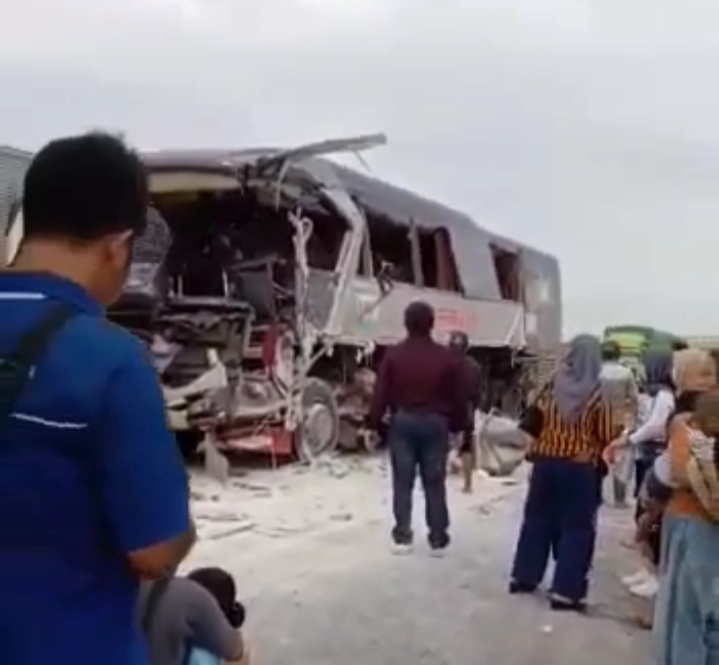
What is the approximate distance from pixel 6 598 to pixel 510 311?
19.7 meters

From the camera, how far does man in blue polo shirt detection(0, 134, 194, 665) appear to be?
206 cm

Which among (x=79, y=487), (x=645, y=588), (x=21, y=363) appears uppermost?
(x=21, y=363)

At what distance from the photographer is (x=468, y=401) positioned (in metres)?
9.22

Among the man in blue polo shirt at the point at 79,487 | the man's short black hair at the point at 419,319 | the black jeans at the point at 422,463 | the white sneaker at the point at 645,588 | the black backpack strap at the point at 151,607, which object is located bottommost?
the white sneaker at the point at 645,588

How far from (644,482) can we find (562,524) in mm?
669

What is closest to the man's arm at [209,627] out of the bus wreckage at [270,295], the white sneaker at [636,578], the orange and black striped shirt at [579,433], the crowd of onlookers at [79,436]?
the crowd of onlookers at [79,436]

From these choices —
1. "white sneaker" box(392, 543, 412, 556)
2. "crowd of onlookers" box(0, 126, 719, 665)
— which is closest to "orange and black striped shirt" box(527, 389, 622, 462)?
"white sneaker" box(392, 543, 412, 556)

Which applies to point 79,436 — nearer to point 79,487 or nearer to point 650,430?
point 79,487

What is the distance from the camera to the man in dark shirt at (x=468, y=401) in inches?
361

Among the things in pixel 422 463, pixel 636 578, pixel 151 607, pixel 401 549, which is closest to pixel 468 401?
pixel 422 463

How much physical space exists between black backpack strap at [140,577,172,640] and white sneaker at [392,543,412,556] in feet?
19.4

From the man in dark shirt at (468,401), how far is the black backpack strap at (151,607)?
5.96m

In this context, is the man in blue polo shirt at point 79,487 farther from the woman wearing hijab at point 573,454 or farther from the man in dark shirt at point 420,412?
the man in dark shirt at point 420,412

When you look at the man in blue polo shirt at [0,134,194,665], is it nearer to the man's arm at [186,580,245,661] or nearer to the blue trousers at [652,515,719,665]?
the man's arm at [186,580,245,661]
